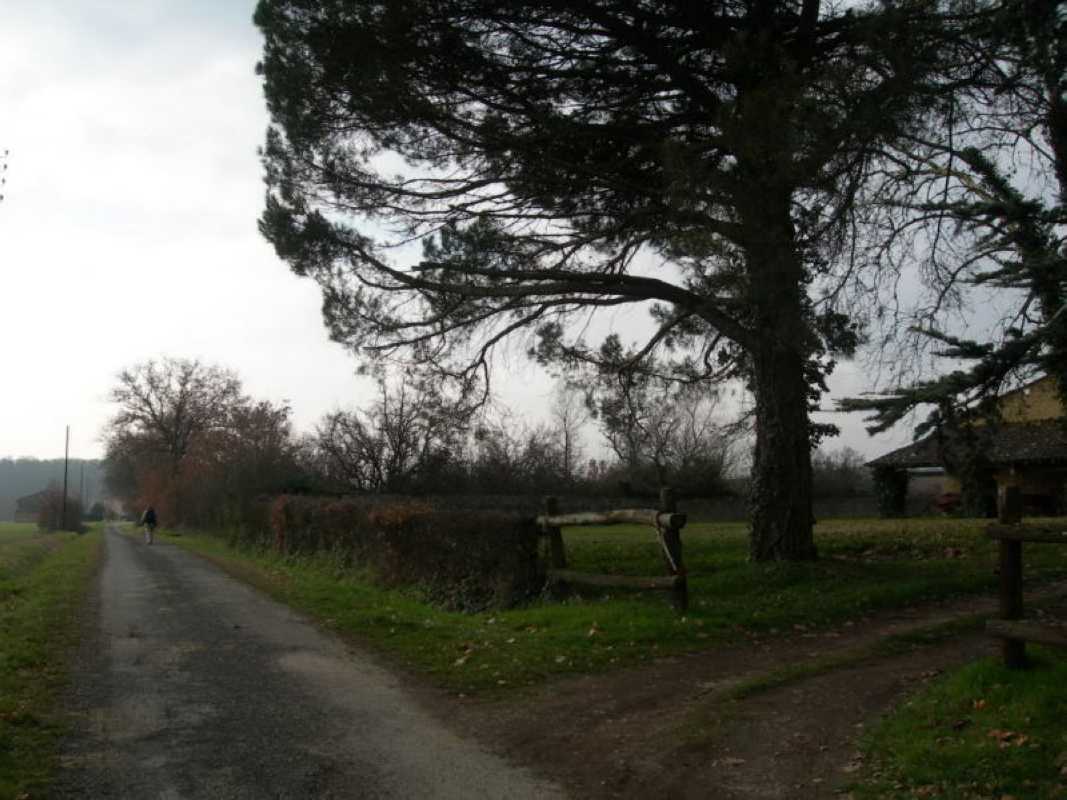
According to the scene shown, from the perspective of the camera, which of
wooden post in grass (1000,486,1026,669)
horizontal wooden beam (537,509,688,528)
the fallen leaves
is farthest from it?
horizontal wooden beam (537,509,688,528)

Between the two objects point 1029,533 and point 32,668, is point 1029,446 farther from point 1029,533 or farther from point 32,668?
point 32,668

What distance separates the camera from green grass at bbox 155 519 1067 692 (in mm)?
9102

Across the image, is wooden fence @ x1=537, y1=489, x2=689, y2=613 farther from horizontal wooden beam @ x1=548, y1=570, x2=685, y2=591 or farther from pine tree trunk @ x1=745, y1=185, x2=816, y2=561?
pine tree trunk @ x1=745, y1=185, x2=816, y2=561

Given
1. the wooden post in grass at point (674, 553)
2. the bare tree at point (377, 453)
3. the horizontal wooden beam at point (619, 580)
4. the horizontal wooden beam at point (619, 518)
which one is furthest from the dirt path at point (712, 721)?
the bare tree at point (377, 453)

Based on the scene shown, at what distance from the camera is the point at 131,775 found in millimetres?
5621

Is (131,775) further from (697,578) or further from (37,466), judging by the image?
(37,466)

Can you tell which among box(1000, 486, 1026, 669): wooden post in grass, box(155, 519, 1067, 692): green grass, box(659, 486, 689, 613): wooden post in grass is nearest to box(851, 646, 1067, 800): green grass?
box(1000, 486, 1026, 669): wooden post in grass

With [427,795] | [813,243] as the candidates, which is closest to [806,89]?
[813,243]

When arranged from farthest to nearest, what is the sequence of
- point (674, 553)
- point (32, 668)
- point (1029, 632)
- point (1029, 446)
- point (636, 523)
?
point (1029, 446)
point (636, 523)
point (674, 553)
point (32, 668)
point (1029, 632)

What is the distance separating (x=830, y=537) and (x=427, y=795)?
44.8 feet

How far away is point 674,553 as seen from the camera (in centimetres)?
1067

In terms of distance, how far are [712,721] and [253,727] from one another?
3.40 metres

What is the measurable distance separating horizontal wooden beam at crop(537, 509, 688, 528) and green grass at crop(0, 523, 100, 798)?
231 inches

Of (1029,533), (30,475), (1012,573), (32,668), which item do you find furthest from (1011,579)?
(30,475)
